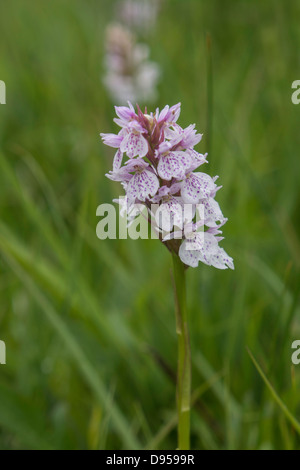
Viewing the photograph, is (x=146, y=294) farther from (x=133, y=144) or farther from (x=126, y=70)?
(x=126, y=70)

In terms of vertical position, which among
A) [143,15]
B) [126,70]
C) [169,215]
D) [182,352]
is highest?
[143,15]

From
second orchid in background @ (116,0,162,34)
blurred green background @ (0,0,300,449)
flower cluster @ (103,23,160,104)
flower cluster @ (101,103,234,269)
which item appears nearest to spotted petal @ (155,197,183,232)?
flower cluster @ (101,103,234,269)

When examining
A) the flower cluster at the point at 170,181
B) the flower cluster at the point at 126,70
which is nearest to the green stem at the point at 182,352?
the flower cluster at the point at 170,181

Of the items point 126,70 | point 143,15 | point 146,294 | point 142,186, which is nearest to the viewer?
point 142,186

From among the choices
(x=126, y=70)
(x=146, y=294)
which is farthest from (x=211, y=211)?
(x=126, y=70)

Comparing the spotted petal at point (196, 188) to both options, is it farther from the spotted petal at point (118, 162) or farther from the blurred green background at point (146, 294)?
the blurred green background at point (146, 294)
